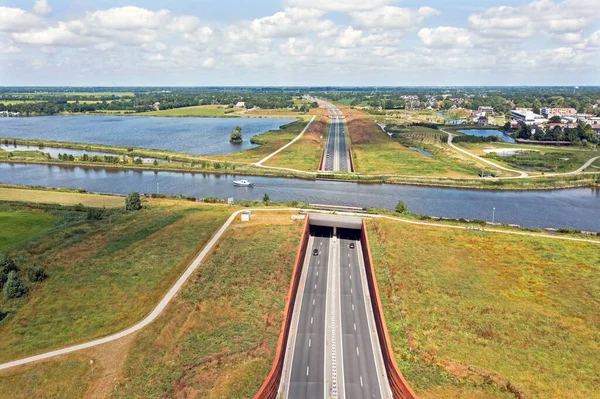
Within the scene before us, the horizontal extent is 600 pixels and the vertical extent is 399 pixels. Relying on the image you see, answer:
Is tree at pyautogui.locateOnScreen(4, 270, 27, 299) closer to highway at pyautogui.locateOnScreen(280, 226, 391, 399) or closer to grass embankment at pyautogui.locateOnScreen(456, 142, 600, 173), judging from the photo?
highway at pyautogui.locateOnScreen(280, 226, 391, 399)

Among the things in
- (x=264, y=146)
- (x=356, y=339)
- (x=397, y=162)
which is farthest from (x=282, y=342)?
(x=264, y=146)

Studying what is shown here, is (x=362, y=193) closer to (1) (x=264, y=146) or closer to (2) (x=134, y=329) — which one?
(1) (x=264, y=146)

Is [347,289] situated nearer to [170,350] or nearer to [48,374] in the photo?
[170,350]

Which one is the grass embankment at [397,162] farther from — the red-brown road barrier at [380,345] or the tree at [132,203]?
the red-brown road barrier at [380,345]

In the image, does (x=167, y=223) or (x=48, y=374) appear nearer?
(x=48, y=374)

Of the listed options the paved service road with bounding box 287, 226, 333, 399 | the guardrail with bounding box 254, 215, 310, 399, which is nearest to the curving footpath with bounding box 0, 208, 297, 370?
the guardrail with bounding box 254, 215, 310, 399

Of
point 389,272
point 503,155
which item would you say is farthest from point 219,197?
point 503,155
